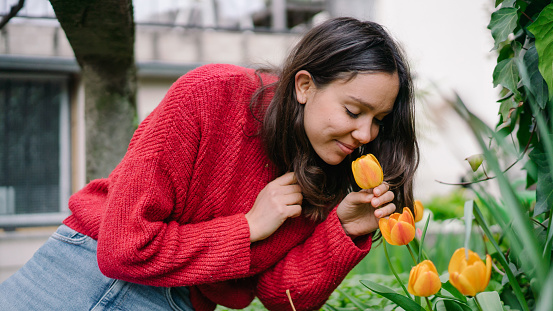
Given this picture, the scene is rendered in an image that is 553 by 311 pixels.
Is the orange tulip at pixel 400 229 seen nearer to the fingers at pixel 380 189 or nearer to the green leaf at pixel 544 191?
the fingers at pixel 380 189

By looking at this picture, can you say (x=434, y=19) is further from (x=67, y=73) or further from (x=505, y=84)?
(x=505, y=84)

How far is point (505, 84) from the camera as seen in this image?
120 cm

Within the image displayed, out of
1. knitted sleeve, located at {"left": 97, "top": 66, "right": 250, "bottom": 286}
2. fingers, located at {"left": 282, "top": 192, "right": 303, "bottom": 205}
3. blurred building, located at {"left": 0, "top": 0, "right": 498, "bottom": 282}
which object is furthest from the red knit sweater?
blurred building, located at {"left": 0, "top": 0, "right": 498, "bottom": 282}

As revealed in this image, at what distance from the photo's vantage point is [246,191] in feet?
4.52

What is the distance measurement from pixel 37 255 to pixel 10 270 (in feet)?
10.3

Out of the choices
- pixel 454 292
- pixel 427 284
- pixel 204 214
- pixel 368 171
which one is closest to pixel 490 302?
pixel 454 292

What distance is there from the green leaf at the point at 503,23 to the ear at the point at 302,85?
47cm

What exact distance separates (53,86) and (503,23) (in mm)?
4418

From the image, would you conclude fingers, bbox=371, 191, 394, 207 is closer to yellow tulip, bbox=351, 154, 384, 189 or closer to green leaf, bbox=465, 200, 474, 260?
yellow tulip, bbox=351, 154, 384, 189

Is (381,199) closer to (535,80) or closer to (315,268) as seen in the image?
(315,268)

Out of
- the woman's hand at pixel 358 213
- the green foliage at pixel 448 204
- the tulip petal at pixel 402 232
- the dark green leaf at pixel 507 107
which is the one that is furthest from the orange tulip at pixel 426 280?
the green foliage at pixel 448 204

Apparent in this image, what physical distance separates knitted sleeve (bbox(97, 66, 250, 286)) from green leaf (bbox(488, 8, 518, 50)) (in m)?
0.73

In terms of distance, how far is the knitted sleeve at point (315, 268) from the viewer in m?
1.28

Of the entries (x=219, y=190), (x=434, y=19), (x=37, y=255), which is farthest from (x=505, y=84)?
(x=434, y=19)
